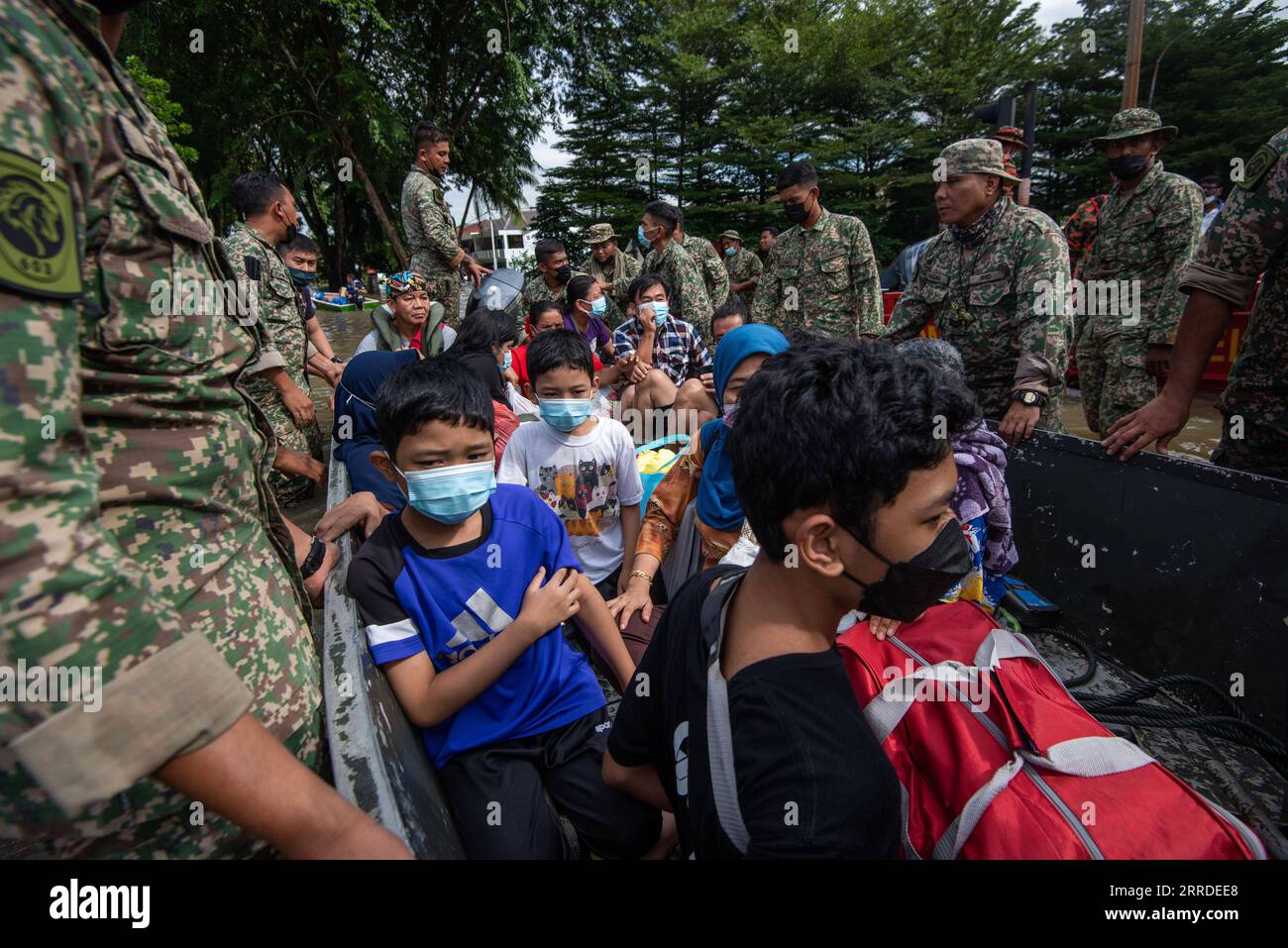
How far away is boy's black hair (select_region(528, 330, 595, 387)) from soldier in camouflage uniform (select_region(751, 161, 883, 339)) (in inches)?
117

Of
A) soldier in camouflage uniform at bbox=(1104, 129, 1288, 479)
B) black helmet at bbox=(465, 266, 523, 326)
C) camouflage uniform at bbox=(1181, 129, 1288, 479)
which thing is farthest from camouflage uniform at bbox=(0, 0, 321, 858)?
black helmet at bbox=(465, 266, 523, 326)

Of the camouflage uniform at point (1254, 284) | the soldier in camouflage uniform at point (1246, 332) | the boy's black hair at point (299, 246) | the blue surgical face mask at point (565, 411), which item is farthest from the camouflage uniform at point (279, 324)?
the camouflage uniform at point (1254, 284)

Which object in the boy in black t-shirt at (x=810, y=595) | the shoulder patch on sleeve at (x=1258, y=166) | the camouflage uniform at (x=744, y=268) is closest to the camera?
the boy in black t-shirt at (x=810, y=595)

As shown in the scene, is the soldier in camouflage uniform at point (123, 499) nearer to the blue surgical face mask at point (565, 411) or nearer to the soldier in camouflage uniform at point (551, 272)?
the blue surgical face mask at point (565, 411)

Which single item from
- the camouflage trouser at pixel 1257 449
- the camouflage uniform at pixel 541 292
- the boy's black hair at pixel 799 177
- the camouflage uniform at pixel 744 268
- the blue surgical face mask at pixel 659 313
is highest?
the camouflage uniform at pixel 744 268

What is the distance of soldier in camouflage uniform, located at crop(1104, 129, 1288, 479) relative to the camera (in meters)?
2.02

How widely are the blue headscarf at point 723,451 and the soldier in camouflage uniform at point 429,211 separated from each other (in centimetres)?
356

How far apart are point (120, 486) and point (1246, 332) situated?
3.17 m

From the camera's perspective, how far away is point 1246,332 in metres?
2.24

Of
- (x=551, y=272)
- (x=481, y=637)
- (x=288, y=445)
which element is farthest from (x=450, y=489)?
(x=551, y=272)

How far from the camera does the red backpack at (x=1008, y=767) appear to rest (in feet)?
3.54

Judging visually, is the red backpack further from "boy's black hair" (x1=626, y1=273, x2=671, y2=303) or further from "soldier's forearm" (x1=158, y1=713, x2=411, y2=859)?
"boy's black hair" (x1=626, y1=273, x2=671, y2=303)
